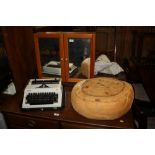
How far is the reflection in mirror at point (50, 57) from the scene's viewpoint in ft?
4.63

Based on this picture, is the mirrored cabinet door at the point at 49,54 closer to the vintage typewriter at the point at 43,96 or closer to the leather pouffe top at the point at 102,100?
the vintage typewriter at the point at 43,96

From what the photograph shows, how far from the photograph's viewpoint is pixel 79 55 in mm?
1419

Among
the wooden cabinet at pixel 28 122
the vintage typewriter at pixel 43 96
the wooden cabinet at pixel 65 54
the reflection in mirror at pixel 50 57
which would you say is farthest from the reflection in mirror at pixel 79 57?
the wooden cabinet at pixel 28 122

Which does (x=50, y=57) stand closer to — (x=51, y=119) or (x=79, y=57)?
(x=79, y=57)

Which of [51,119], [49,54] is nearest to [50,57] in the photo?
[49,54]

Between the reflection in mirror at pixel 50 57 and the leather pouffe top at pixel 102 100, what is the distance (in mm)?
370

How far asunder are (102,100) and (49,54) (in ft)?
2.03

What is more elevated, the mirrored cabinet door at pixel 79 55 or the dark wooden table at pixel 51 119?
the mirrored cabinet door at pixel 79 55

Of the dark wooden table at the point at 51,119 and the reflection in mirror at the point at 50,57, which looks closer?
the dark wooden table at the point at 51,119
